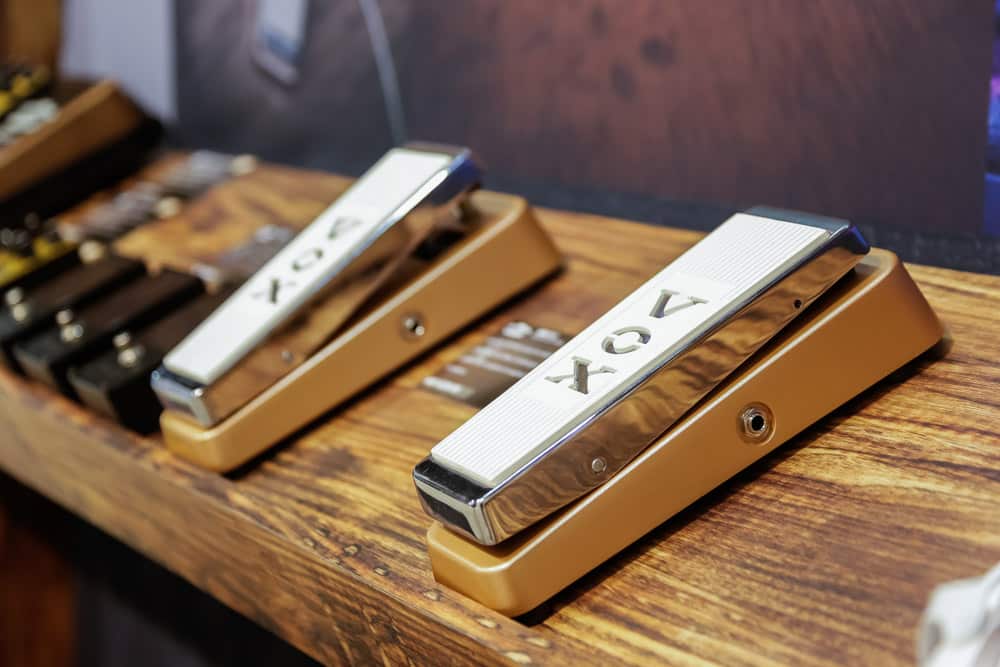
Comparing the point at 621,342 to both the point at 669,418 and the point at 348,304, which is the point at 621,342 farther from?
the point at 348,304

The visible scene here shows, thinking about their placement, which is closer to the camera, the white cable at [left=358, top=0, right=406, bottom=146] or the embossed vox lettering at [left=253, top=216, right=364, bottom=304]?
the embossed vox lettering at [left=253, top=216, right=364, bottom=304]

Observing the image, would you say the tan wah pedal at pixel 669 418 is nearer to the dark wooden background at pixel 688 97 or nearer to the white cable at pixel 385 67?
the dark wooden background at pixel 688 97

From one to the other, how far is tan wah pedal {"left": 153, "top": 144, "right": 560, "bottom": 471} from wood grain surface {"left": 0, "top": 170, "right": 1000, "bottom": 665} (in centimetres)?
2

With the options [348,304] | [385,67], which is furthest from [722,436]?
[385,67]

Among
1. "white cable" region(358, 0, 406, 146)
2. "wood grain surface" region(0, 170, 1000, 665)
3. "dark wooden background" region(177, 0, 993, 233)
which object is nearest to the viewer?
"wood grain surface" region(0, 170, 1000, 665)

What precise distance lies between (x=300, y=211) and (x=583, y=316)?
44 centimetres

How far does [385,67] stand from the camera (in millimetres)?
1203

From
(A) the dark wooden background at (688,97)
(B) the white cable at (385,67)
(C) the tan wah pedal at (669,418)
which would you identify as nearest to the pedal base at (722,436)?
(C) the tan wah pedal at (669,418)

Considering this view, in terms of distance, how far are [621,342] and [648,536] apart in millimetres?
100

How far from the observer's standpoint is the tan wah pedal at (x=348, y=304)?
778 mm

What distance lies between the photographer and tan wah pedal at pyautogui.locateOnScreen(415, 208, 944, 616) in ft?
1.80

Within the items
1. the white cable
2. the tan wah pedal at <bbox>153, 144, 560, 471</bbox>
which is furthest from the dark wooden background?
the tan wah pedal at <bbox>153, 144, 560, 471</bbox>

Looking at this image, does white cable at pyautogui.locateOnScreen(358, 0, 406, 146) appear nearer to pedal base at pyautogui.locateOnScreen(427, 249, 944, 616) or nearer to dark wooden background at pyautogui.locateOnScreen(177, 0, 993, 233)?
dark wooden background at pyautogui.locateOnScreen(177, 0, 993, 233)

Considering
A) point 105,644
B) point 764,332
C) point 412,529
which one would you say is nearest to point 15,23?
point 105,644
